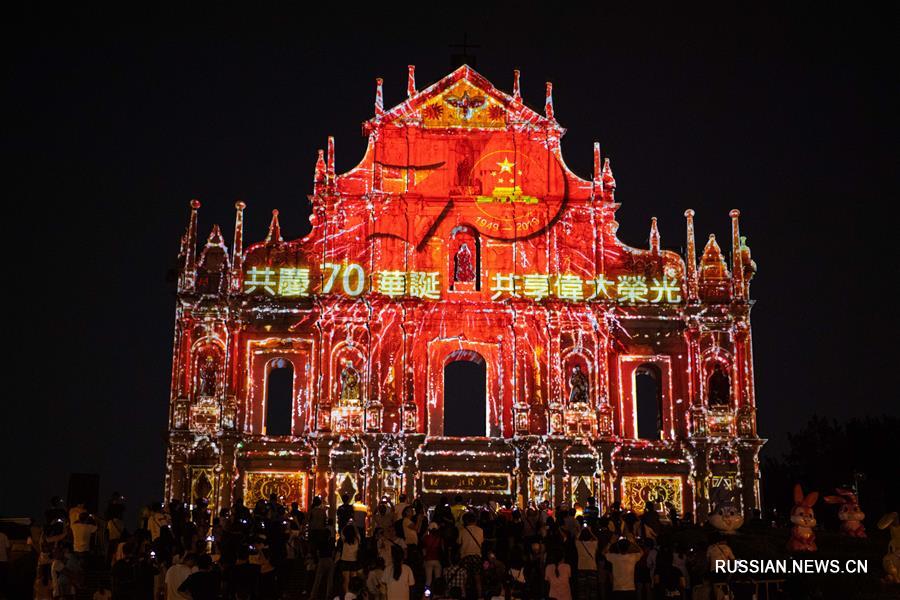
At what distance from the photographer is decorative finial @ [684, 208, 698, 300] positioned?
1543 inches

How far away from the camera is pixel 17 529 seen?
1026 inches

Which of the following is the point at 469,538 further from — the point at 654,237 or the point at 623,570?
the point at 654,237

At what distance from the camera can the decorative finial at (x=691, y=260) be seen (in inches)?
1543

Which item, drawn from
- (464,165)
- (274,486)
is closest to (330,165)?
(464,165)

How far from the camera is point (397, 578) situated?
1769 centimetres

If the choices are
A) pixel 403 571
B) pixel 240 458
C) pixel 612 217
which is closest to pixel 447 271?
pixel 612 217

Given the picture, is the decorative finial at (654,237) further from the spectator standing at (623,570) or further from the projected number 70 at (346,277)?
the spectator standing at (623,570)

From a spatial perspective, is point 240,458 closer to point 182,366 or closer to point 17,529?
point 182,366

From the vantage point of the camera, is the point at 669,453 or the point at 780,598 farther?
the point at 669,453

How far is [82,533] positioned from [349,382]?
1587 centimetres

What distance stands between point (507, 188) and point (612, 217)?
12.3 ft

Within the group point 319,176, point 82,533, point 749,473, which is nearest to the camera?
point 82,533

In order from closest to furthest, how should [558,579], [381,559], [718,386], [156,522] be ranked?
[381,559] < [558,579] < [156,522] < [718,386]

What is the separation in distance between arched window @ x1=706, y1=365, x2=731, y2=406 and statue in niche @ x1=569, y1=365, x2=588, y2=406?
410 centimetres
